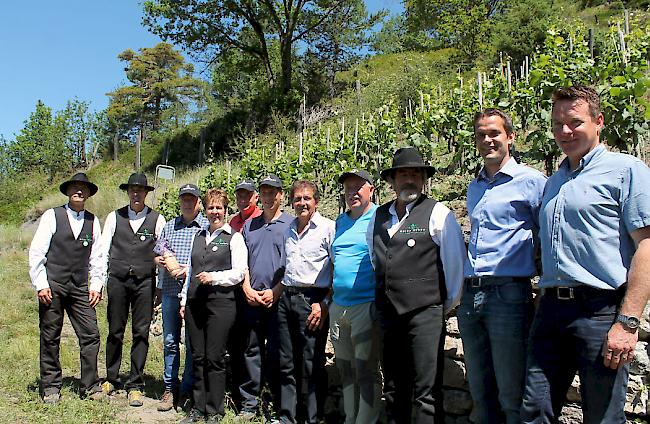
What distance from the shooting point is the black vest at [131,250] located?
4793mm

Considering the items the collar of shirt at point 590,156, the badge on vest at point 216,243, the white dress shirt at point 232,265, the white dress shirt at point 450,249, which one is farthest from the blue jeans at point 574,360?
the badge on vest at point 216,243

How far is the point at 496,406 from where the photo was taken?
274cm

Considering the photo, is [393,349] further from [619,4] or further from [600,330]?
[619,4]

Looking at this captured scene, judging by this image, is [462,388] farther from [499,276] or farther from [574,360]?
[574,360]

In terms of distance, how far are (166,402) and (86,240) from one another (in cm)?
155

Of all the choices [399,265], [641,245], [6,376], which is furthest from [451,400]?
[6,376]

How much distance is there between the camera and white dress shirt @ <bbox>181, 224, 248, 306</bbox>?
4.10 metres

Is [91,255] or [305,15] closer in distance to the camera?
[91,255]

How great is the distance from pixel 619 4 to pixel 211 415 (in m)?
20.1

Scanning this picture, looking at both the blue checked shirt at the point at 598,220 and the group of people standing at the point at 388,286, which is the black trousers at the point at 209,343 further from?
the blue checked shirt at the point at 598,220

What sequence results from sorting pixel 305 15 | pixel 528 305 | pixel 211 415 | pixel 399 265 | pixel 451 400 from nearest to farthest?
→ pixel 528 305 → pixel 399 265 → pixel 451 400 → pixel 211 415 → pixel 305 15

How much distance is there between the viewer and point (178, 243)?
4676mm

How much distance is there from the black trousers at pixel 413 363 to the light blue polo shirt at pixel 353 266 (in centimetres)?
31

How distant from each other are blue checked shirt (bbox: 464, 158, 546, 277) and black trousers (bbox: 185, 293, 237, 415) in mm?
2048
